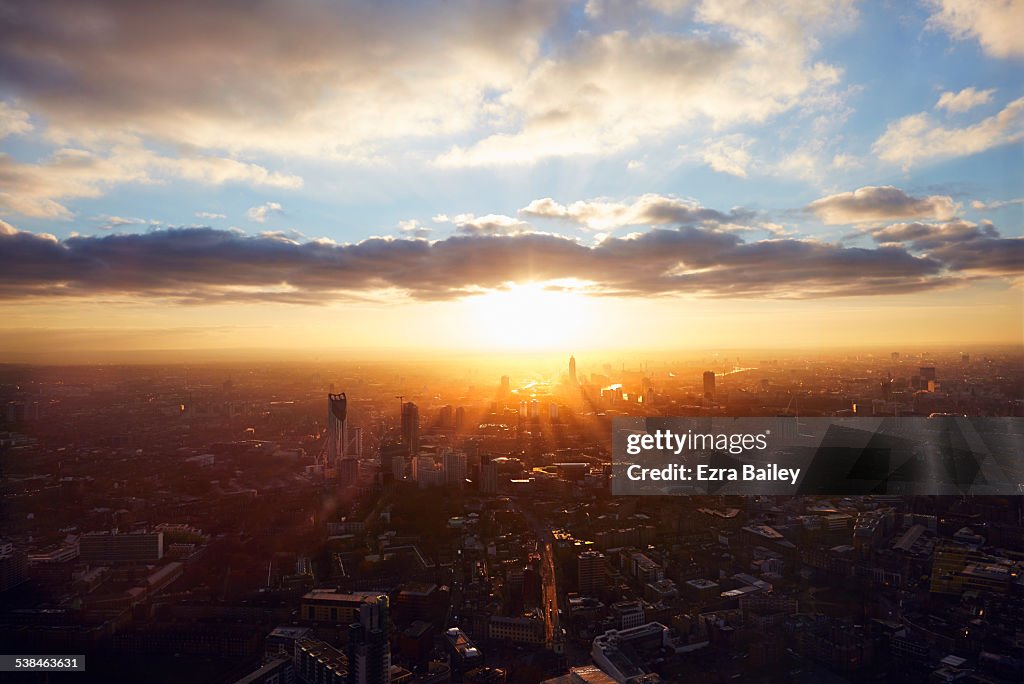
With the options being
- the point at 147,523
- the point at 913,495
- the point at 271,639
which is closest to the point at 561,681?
the point at 271,639

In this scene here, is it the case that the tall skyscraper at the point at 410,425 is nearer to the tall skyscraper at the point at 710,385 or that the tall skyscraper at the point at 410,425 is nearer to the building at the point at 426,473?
the building at the point at 426,473

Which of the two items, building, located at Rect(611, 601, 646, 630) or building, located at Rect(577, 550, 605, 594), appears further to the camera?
building, located at Rect(577, 550, 605, 594)

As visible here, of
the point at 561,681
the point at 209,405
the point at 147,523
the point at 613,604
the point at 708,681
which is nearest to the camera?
the point at 561,681

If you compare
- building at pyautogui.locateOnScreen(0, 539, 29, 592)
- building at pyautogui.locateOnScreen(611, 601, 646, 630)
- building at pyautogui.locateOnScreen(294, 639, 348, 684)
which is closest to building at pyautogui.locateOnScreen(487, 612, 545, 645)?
building at pyautogui.locateOnScreen(611, 601, 646, 630)

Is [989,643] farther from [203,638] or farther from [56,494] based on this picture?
[56,494]

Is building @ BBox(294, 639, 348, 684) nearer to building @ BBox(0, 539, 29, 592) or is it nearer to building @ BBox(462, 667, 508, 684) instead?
building @ BBox(462, 667, 508, 684)

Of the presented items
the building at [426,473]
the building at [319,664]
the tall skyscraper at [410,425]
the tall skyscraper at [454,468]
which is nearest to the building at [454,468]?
the tall skyscraper at [454,468]

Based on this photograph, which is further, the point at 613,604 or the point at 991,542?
the point at 991,542
